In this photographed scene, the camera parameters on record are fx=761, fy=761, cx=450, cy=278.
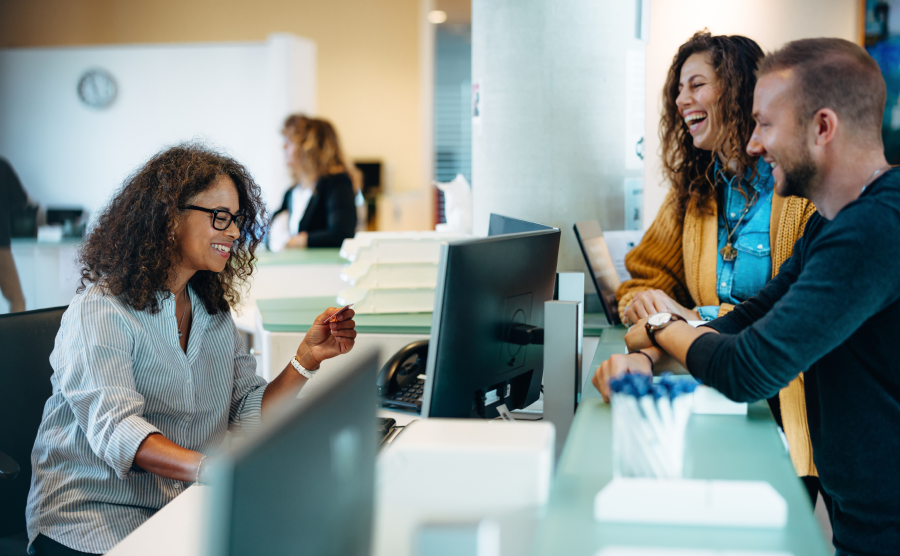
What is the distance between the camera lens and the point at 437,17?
31.0 ft

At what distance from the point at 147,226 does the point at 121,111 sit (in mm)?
6512

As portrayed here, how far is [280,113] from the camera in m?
7.08

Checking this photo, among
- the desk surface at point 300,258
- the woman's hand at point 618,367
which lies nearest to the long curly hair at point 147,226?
the woman's hand at point 618,367

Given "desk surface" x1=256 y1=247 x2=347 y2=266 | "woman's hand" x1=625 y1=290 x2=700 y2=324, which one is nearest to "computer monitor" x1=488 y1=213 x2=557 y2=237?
"woman's hand" x1=625 y1=290 x2=700 y2=324

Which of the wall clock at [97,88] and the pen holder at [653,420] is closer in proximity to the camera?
the pen holder at [653,420]

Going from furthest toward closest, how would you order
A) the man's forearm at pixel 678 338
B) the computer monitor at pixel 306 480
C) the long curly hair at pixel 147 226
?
the long curly hair at pixel 147 226 → the man's forearm at pixel 678 338 → the computer monitor at pixel 306 480

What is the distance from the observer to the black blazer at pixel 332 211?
4535 mm

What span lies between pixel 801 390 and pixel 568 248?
3.63ft

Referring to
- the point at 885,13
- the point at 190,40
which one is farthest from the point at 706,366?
the point at 190,40

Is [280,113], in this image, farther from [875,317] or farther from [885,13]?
[875,317]

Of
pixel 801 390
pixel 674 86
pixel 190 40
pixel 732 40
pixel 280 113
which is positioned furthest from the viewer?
pixel 190 40

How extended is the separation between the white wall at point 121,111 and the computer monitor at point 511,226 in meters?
5.67

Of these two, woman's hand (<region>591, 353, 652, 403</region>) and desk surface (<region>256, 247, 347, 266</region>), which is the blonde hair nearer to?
desk surface (<region>256, 247, 347, 266</region>)

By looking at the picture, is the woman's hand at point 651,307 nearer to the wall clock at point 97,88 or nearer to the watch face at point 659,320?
the watch face at point 659,320
